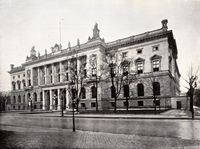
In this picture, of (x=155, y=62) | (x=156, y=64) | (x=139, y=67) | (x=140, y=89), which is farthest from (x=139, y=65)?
(x=140, y=89)

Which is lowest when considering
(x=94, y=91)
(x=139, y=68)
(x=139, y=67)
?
(x=94, y=91)

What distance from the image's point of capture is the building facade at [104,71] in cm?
3341

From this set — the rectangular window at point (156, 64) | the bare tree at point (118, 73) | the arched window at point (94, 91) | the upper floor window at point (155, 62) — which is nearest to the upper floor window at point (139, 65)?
the upper floor window at point (155, 62)

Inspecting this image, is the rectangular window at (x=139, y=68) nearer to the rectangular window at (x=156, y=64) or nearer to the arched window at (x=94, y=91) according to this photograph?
the rectangular window at (x=156, y=64)

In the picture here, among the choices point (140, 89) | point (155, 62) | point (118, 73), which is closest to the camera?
point (118, 73)

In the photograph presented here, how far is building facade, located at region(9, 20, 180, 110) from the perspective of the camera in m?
33.4

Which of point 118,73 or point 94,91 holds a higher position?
point 118,73

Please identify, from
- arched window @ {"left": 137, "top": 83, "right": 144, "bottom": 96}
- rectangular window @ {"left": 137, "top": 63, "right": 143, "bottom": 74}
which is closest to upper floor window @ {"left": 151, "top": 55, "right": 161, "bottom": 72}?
rectangular window @ {"left": 137, "top": 63, "right": 143, "bottom": 74}

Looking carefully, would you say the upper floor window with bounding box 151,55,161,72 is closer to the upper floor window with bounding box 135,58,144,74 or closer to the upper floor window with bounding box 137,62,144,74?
the upper floor window with bounding box 135,58,144,74

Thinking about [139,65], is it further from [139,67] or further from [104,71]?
[104,71]

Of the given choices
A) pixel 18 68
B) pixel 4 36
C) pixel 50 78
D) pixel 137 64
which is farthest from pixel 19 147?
pixel 18 68

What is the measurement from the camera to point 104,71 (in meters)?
36.7

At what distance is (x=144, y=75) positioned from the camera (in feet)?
117

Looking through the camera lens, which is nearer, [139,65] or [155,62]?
[155,62]
